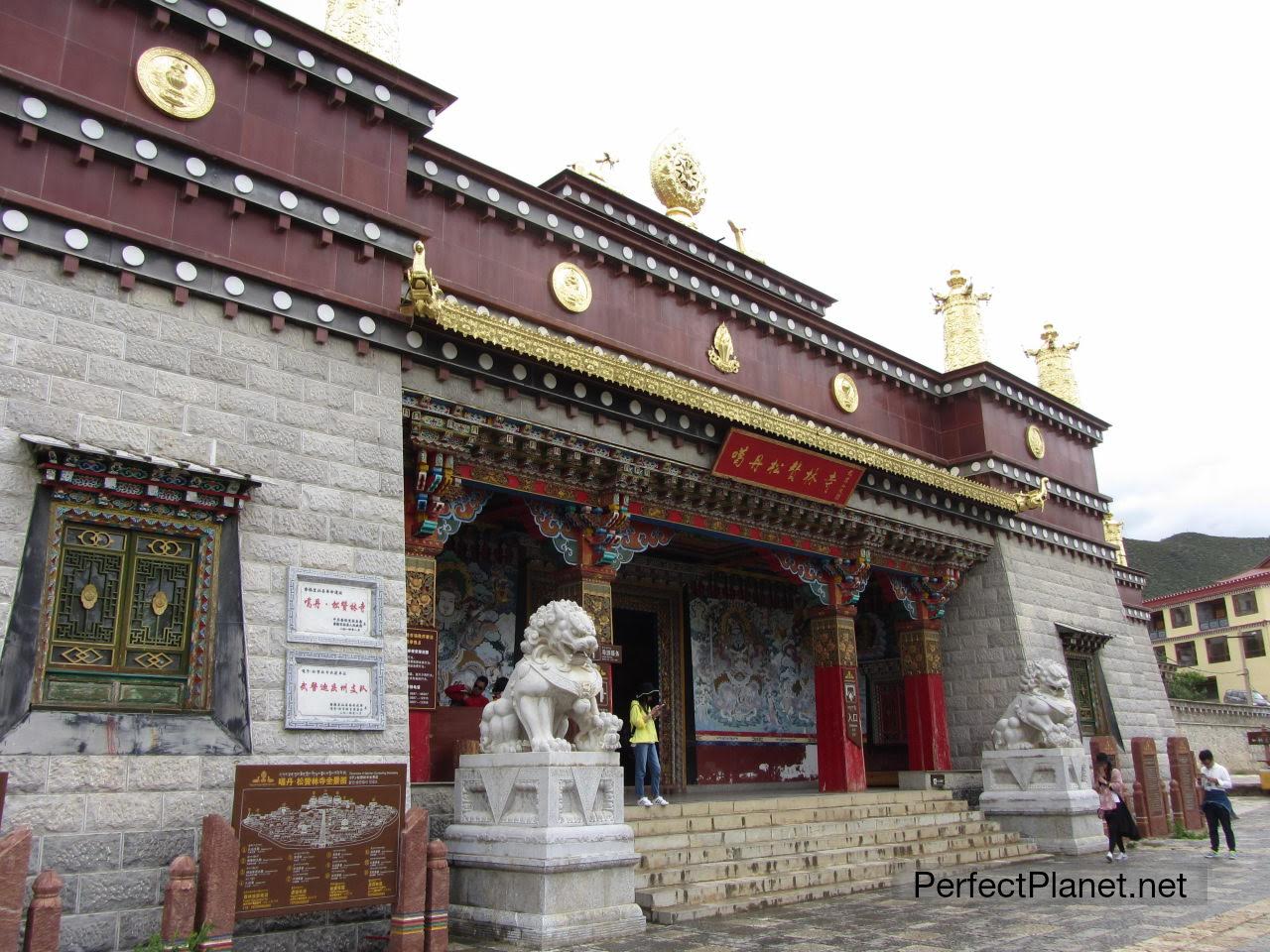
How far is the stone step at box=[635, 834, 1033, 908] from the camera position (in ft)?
28.3

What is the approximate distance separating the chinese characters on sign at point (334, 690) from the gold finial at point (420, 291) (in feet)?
9.36

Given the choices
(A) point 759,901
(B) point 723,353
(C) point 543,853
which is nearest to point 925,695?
(B) point 723,353

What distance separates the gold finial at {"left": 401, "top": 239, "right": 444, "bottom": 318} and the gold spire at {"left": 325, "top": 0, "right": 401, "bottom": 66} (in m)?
2.20

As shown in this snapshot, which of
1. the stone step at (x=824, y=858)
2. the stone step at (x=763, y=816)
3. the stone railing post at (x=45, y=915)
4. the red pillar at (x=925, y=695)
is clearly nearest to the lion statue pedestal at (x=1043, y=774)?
the stone step at (x=824, y=858)

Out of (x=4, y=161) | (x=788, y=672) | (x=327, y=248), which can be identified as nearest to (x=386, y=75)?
(x=327, y=248)

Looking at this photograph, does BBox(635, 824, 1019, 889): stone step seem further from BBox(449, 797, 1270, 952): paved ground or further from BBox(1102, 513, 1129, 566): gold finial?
BBox(1102, 513, 1129, 566): gold finial

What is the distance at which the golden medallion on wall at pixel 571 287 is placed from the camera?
1173 centimetres

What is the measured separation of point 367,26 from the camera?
977 cm

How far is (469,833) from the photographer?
8.03m

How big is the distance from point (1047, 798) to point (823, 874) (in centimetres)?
457

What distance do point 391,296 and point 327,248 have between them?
0.66 metres

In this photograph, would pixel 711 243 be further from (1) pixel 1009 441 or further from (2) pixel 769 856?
(2) pixel 769 856

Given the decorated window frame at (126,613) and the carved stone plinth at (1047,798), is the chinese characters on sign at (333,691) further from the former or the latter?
the carved stone plinth at (1047,798)

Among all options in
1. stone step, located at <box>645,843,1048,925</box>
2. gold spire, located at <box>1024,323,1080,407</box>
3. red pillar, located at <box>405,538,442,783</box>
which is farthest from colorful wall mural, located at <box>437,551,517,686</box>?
gold spire, located at <box>1024,323,1080,407</box>
